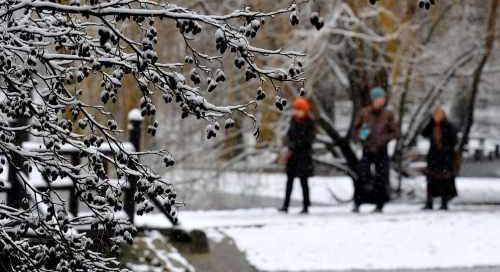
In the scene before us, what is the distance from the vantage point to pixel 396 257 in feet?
30.7

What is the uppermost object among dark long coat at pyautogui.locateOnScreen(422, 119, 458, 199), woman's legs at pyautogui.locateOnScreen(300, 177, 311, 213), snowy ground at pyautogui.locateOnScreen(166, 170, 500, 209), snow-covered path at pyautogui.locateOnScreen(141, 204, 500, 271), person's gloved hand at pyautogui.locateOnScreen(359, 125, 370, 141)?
person's gloved hand at pyautogui.locateOnScreen(359, 125, 370, 141)

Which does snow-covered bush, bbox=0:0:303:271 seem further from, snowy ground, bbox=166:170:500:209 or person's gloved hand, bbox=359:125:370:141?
snowy ground, bbox=166:170:500:209

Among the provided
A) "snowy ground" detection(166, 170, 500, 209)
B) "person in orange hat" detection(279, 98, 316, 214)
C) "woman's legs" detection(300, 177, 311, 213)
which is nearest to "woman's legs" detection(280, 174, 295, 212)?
"person in orange hat" detection(279, 98, 316, 214)

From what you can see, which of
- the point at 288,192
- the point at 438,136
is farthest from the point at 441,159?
the point at 288,192

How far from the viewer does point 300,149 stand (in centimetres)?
1345

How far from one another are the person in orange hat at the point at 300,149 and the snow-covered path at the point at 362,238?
0.54 m

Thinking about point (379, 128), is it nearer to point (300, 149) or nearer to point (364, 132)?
point (364, 132)

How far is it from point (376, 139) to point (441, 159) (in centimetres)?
135

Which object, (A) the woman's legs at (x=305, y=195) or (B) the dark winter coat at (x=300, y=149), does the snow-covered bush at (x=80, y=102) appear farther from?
(B) the dark winter coat at (x=300, y=149)

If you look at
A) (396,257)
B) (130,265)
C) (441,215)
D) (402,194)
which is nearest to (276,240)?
(396,257)

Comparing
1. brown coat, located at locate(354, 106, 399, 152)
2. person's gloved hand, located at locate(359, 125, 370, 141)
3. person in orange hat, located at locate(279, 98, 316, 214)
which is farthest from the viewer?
person in orange hat, located at locate(279, 98, 316, 214)

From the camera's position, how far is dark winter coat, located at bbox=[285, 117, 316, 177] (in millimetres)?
13312

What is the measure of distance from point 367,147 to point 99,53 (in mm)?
9763

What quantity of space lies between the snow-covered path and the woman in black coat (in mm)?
548
